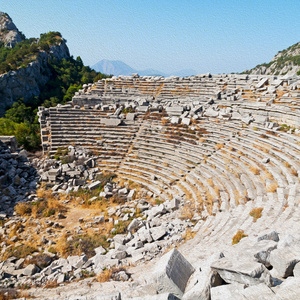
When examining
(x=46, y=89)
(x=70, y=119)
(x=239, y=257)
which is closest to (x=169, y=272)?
(x=239, y=257)

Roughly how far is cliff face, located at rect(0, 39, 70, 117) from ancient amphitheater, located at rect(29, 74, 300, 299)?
100ft

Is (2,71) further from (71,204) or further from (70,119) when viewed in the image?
(71,204)

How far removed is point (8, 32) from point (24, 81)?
44.3 metres

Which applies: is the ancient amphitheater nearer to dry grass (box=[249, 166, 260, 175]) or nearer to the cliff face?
dry grass (box=[249, 166, 260, 175])

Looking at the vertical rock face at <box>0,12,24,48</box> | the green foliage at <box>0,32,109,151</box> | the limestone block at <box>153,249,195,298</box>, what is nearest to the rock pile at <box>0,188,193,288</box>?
the limestone block at <box>153,249,195,298</box>

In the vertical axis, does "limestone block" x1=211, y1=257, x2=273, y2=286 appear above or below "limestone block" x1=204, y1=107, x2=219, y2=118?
below

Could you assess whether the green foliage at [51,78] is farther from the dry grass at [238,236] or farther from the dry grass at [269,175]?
the dry grass at [238,236]

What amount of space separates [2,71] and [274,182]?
52268mm

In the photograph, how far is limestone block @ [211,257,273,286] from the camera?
3721mm

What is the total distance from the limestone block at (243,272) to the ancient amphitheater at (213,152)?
0.8 inches

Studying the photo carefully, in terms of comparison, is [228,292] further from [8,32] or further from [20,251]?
[8,32]

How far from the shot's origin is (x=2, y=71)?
46875mm

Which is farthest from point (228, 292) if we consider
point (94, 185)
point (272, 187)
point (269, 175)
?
point (94, 185)

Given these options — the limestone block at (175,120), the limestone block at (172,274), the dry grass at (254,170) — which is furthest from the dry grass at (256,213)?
the limestone block at (175,120)
